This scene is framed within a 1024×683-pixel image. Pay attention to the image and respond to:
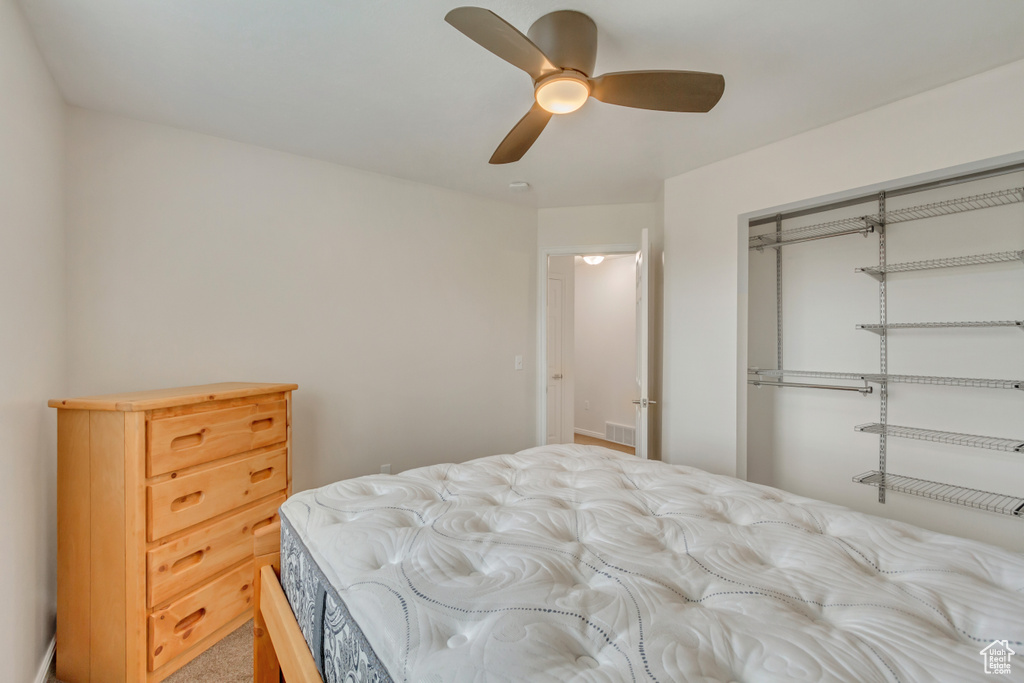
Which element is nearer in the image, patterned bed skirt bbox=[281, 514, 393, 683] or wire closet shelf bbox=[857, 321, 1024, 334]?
patterned bed skirt bbox=[281, 514, 393, 683]

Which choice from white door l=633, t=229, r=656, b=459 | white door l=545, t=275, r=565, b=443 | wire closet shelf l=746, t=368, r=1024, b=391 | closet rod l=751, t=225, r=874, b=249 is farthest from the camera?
white door l=545, t=275, r=565, b=443

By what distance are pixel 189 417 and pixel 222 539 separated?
58 centimetres

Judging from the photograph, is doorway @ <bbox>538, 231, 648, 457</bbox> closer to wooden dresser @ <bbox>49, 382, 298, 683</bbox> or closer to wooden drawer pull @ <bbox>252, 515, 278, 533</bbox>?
wooden drawer pull @ <bbox>252, 515, 278, 533</bbox>

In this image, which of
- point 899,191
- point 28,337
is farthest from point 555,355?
point 28,337

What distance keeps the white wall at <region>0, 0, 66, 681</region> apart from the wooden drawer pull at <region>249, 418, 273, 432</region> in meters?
0.71

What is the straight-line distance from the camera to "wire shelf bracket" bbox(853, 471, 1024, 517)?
2017 mm

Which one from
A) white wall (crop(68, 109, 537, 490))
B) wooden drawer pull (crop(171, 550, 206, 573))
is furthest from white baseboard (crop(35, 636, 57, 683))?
white wall (crop(68, 109, 537, 490))

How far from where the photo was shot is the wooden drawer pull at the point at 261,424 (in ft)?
6.88

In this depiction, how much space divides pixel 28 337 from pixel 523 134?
200 cm

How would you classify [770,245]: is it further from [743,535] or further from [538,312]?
[743,535]

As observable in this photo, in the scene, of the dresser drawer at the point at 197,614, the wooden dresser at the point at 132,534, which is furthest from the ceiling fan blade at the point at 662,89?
the dresser drawer at the point at 197,614

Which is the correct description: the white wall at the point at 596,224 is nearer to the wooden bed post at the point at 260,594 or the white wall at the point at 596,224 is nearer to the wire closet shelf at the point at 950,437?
the wire closet shelf at the point at 950,437

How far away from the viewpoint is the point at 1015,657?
67 centimetres

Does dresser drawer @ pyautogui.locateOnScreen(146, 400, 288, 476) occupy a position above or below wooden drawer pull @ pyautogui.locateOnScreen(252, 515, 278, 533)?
above
